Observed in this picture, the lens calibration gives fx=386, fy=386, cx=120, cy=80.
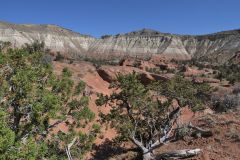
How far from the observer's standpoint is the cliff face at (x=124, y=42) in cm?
12694

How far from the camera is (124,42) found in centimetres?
15188

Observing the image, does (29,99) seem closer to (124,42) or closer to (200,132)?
(200,132)

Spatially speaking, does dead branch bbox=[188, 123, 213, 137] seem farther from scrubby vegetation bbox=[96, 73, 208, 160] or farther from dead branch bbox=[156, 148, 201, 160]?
dead branch bbox=[156, 148, 201, 160]

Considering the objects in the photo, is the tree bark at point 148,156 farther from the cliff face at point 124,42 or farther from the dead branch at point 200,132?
the cliff face at point 124,42

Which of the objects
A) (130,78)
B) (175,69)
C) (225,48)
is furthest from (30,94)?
(225,48)

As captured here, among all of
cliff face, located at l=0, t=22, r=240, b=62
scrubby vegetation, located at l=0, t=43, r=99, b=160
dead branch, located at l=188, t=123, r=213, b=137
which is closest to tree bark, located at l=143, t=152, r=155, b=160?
dead branch, located at l=188, t=123, r=213, b=137

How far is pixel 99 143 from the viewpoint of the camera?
25.6 m

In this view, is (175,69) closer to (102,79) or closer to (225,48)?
(102,79)

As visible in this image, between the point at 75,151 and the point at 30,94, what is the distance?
353 centimetres

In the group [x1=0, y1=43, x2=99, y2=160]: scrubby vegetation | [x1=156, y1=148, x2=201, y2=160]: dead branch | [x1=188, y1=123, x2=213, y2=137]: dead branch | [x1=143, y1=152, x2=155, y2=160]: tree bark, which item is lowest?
[x1=143, y1=152, x2=155, y2=160]: tree bark

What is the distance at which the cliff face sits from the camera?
416ft

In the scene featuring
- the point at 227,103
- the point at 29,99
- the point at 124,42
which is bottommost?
the point at 227,103

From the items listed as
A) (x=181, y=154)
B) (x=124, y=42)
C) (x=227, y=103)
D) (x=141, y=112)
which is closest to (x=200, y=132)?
(x=181, y=154)

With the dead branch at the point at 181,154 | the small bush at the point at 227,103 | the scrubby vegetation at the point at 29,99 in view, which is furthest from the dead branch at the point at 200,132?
the small bush at the point at 227,103
